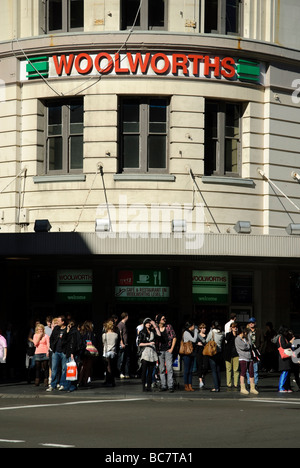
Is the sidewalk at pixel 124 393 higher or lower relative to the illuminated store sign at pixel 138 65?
lower

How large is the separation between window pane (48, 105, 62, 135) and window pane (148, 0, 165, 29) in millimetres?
3763

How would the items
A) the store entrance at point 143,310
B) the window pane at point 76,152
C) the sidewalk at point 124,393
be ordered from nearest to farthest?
1. the sidewalk at point 124,393
2. the window pane at point 76,152
3. the store entrance at point 143,310

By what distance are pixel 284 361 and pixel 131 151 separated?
861 cm

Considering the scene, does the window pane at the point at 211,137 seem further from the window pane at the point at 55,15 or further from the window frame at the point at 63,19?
the window pane at the point at 55,15

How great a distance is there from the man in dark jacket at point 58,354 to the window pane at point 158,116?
7553mm

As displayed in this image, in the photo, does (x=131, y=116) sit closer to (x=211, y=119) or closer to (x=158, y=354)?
(x=211, y=119)

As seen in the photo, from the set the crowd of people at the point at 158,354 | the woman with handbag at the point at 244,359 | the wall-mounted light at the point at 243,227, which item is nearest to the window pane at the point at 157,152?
the wall-mounted light at the point at 243,227

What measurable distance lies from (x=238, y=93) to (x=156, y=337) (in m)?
8.94

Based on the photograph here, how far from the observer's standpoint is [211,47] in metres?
28.5

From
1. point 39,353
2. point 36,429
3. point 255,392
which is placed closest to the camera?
point 36,429

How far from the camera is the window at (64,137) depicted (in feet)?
95.7

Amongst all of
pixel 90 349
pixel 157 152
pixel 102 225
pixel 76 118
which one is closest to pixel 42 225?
pixel 102 225
